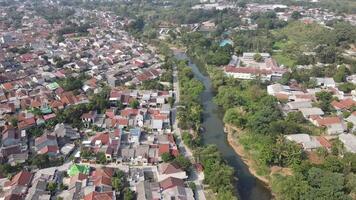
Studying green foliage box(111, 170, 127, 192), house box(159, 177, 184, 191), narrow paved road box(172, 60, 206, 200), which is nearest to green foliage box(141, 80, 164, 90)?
narrow paved road box(172, 60, 206, 200)

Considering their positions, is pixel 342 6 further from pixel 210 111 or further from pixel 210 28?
pixel 210 111

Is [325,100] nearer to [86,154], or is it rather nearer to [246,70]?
[246,70]

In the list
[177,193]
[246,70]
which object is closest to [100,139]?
[177,193]

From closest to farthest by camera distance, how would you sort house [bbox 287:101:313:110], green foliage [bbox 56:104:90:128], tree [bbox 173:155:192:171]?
tree [bbox 173:155:192:171] → green foliage [bbox 56:104:90:128] → house [bbox 287:101:313:110]

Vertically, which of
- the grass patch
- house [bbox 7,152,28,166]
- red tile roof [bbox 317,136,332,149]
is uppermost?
house [bbox 7,152,28,166]

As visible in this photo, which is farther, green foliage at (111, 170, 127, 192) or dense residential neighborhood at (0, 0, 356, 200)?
dense residential neighborhood at (0, 0, 356, 200)

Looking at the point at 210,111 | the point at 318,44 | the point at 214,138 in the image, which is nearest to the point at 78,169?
the point at 214,138

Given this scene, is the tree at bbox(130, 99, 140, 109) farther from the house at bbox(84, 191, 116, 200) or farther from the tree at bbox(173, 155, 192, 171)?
the house at bbox(84, 191, 116, 200)
